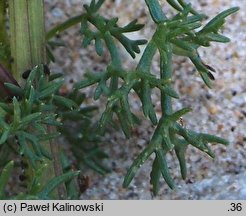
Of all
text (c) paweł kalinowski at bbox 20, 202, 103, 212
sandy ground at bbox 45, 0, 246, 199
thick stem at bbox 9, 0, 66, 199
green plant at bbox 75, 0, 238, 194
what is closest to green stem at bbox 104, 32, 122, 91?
green plant at bbox 75, 0, 238, 194

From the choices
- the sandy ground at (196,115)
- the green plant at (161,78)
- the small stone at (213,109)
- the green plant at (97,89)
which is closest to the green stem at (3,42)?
the green plant at (97,89)

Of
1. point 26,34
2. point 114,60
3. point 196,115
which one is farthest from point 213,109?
point 26,34

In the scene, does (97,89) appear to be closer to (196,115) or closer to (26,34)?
(26,34)

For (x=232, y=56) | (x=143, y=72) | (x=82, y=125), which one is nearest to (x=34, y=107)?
(x=143, y=72)

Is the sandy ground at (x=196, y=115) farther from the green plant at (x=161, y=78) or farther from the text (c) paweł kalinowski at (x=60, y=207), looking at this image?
the text (c) paweł kalinowski at (x=60, y=207)

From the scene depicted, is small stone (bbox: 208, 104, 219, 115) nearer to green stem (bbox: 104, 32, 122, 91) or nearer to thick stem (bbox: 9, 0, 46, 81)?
green stem (bbox: 104, 32, 122, 91)

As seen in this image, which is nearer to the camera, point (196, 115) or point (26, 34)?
point (26, 34)

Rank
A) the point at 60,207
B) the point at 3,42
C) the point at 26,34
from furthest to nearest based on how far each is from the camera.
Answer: the point at 3,42 → the point at 26,34 → the point at 60,207
